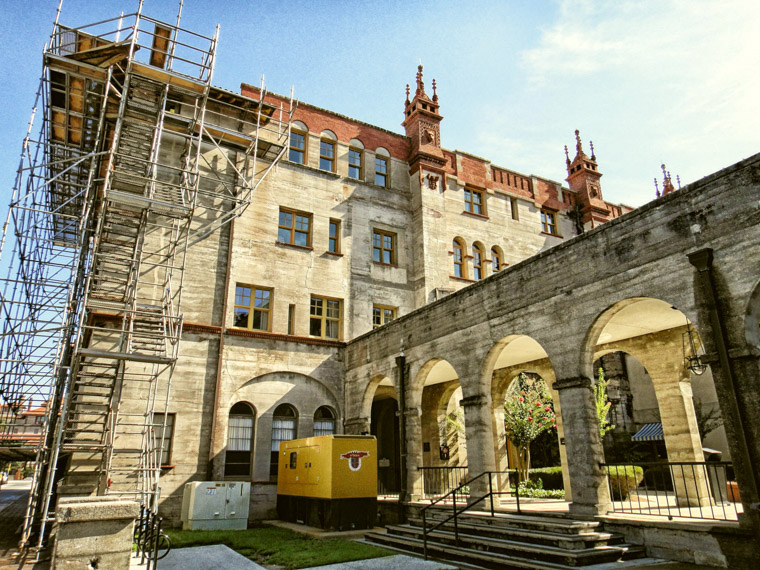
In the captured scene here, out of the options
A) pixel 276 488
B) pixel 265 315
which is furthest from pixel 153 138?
pixel 276 488

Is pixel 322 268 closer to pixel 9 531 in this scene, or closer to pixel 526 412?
pixel 526 412

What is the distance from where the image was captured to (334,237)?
2300cm

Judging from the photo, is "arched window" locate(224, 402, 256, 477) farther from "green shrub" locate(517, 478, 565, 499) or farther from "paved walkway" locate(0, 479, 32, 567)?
"green shrub" locate(517, 478, 565, 499)

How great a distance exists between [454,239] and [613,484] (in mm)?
13666

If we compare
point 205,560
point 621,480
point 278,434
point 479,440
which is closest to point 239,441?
point 278,434

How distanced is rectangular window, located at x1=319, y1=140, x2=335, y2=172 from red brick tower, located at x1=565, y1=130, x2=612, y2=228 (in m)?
15.4

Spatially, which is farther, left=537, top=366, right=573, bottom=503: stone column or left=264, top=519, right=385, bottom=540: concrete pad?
left=537, top=366, right=573, bottom=503: stone column

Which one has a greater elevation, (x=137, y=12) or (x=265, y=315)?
(x=137, y=12)

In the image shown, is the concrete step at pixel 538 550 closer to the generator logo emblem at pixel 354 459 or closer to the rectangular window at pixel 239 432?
the generator logo emblem at pixel 354 459

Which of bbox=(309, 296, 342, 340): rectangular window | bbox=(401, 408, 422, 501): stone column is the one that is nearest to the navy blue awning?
bbox=(401, 408, 422, 501): stone column

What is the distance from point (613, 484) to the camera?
15.0 m

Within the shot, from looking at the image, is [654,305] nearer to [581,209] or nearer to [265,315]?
[265,315]

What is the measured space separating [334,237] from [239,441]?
9.38m

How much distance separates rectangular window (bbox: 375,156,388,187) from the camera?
25.1m
